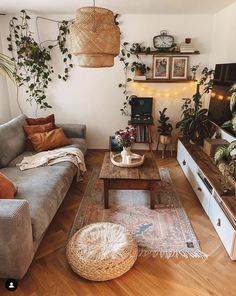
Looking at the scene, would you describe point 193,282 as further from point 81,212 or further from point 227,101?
point 227,101

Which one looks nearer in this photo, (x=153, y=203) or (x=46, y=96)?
(x=153, y=203)

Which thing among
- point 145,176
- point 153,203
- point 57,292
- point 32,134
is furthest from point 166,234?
point 32,134

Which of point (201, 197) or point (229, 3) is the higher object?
point (229, 3)

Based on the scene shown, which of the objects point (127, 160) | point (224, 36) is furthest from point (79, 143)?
point (224, 36)

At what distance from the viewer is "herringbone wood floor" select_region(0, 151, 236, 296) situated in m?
1.71

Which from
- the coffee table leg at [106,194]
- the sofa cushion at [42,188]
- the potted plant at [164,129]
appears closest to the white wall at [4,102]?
the sofa cushion at [42,188]

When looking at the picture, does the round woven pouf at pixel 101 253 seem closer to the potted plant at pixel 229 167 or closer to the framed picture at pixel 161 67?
the potted plant at pixel 229 167

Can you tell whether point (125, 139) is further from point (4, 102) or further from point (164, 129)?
point (4, 102)

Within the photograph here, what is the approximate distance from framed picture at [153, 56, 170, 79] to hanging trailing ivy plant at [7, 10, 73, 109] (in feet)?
4.51

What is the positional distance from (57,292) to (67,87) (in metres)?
3.24

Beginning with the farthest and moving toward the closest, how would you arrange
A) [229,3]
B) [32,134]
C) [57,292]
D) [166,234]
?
[32,134] → [229,3] → [166,234] → [57,292]

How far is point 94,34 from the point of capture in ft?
5.80

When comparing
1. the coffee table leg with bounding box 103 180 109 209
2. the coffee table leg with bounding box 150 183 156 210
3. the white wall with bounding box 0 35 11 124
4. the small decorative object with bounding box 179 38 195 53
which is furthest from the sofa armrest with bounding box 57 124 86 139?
the small decorative object with bounding box 179 38 195 53

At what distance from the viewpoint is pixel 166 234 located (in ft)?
7.52
